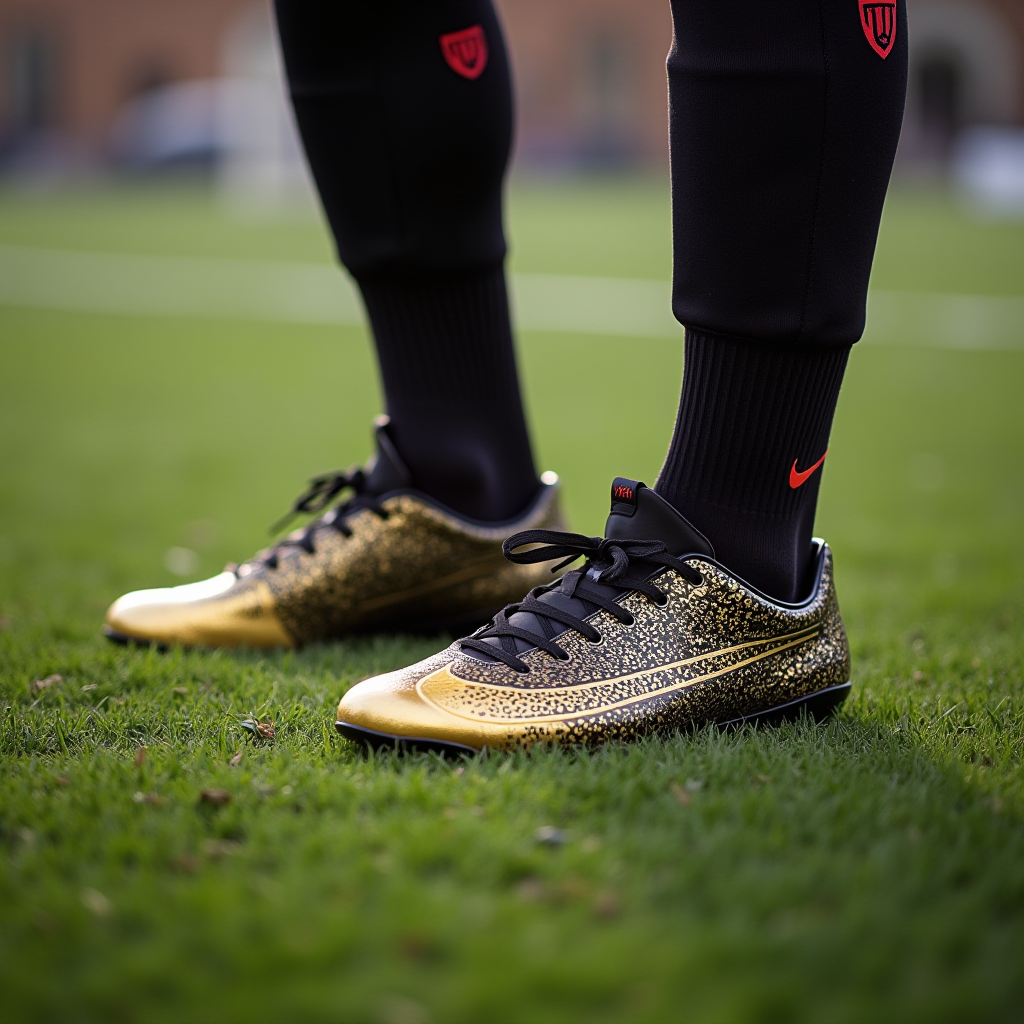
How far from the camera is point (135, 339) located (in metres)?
6.57

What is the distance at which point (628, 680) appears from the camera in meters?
1.18

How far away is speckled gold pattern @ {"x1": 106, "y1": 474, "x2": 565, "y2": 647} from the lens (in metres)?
1.57

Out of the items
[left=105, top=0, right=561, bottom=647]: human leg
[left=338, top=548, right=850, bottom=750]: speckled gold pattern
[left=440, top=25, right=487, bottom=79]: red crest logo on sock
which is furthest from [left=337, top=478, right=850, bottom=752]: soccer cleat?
[left=440, top=25, right=487, bottom=79]: red crest logo on sock

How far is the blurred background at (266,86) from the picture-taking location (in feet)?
85.7

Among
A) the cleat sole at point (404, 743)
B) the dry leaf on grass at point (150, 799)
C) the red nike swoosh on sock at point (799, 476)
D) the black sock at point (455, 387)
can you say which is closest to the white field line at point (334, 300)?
the black sock at point (455, 387)

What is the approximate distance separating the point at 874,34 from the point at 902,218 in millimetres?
14562

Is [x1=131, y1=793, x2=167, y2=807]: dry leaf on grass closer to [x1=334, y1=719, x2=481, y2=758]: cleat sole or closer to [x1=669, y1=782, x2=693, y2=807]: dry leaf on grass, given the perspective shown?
[x1=334, y1=719, x2=481, y2=758]: cleat sole

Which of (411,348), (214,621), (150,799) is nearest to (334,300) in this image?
(411,348)

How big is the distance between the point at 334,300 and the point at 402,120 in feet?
23.5

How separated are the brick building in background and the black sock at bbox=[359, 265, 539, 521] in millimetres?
27250

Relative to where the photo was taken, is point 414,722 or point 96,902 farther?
point 414,722

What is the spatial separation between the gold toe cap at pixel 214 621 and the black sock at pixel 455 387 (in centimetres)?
29

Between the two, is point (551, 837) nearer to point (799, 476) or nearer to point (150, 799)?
point (150, 799)

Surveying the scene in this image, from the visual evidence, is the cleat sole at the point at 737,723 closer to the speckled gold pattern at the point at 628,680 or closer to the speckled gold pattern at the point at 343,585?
the speckled gold pattern at the point at 628,680
